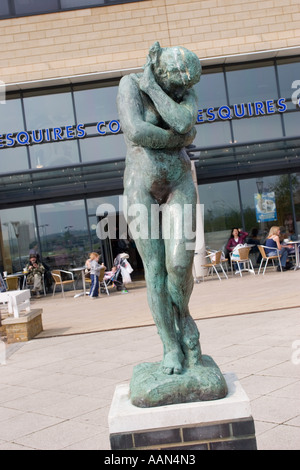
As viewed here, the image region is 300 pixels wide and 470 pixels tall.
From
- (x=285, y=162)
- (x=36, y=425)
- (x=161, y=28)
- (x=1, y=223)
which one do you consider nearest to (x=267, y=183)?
(x=285, y=162)

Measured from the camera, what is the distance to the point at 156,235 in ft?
9.21

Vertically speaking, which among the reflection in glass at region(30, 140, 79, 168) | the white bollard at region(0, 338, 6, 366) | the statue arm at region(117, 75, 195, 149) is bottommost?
the white bollard at region(0, 338, 6, 366)

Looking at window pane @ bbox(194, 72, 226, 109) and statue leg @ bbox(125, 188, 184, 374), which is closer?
statue leg @ bbox(125, 188, 184, 374)

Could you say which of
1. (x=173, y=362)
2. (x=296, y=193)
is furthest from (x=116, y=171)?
(x=173, y=362)

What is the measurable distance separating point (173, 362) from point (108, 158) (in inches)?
551

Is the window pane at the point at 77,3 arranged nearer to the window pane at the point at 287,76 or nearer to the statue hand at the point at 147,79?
the window pane at the point at 287,76

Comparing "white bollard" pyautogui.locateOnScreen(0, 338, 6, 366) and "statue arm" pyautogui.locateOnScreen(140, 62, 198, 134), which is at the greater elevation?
"statue arm" pyautogui.locateOnScreen(140, 62, 198, 134)

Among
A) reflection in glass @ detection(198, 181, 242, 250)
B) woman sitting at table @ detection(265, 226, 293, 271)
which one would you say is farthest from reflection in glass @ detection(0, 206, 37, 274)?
woman sitting at table @ detection(265, 226, 293, 271)

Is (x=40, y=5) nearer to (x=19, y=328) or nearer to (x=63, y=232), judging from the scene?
(x=63, y=232)

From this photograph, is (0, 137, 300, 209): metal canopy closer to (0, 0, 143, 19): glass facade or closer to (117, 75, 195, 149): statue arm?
(0, 0, 143, 19): glass facade

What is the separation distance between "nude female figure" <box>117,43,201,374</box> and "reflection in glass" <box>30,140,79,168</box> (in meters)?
13.9

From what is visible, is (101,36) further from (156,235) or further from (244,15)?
(156,235)

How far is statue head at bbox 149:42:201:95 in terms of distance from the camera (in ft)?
8.82

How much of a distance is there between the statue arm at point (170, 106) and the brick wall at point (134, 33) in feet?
46.1
